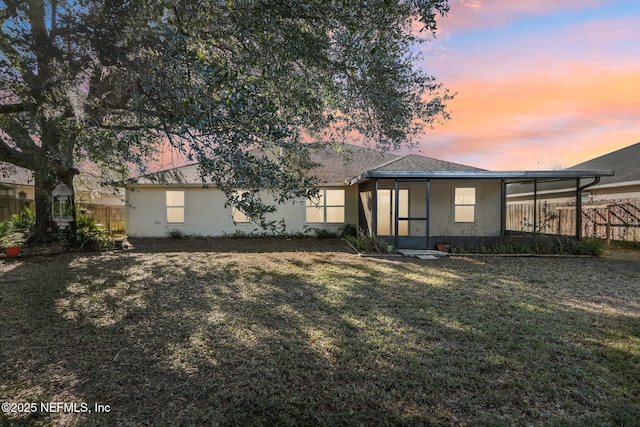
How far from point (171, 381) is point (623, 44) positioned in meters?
10.2

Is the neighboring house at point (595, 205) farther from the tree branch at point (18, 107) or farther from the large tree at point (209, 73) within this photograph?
the tree branch at point (18, 107)

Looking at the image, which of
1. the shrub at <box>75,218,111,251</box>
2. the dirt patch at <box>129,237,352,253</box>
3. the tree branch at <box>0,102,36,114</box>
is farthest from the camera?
the dirt patch at <box>129,237,352,253</box>

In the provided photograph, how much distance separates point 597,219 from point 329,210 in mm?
10651

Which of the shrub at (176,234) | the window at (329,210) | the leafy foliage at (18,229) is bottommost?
the shrub at (176,234)

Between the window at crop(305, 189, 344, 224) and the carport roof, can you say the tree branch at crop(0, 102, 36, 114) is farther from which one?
the window at crop(305, 189, 344, 224)

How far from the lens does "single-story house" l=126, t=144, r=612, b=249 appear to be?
484 inches

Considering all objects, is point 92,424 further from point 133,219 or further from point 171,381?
point 133,219

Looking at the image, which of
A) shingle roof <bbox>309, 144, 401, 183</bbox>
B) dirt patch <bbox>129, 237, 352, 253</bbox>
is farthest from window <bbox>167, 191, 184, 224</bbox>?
shingle roof <bbox>309, 144, 401, 183</bbox>

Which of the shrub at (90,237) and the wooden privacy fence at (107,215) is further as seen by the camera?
the wooden privacy fence at (107,215)

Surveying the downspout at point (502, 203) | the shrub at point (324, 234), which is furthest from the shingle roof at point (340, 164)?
the downspout at point (502, 203)

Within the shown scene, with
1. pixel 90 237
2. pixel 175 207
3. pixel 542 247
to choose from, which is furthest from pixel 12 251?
pixel 542 247

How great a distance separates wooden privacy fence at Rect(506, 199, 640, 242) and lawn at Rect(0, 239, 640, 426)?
242 inches

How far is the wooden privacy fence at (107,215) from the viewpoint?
524 inches

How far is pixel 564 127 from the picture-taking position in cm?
1465
